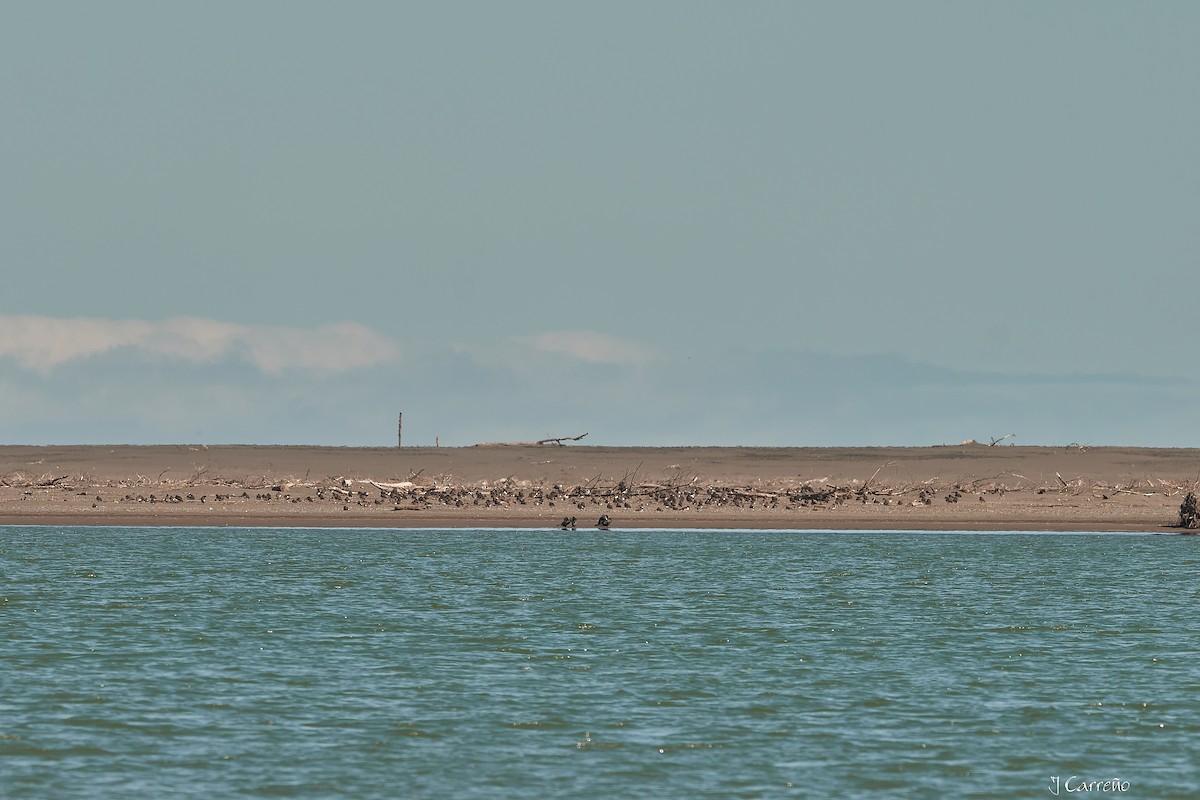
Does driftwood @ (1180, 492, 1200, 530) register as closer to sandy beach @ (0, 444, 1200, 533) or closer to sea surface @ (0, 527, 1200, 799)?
sandy beach @ (0, 444, 1200, 533)

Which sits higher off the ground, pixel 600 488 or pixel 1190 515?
pixel 600 488

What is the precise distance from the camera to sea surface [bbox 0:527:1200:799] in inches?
708
